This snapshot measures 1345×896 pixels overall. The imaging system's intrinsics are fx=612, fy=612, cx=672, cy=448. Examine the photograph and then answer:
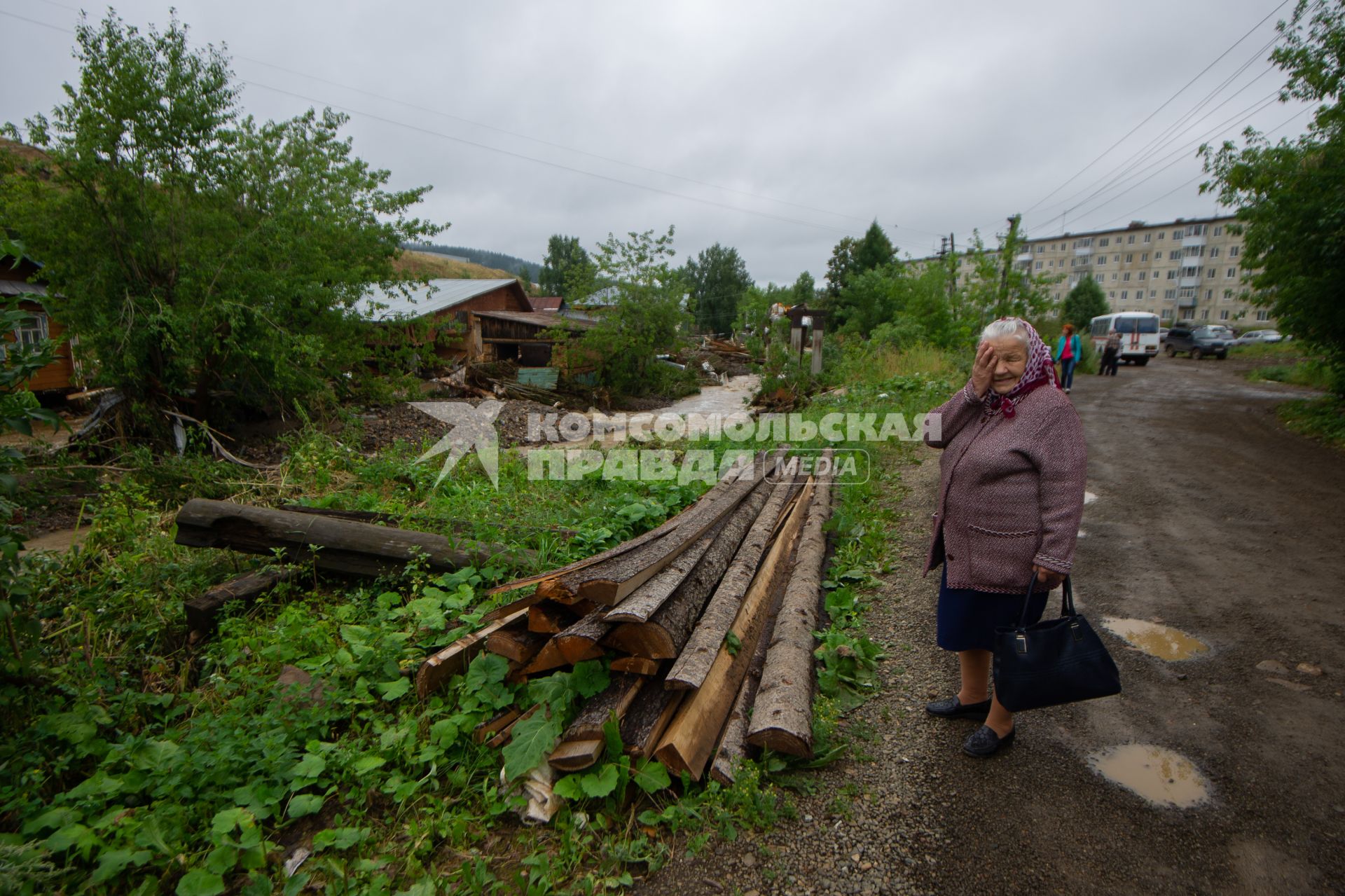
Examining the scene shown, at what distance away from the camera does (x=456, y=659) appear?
3.33 meters

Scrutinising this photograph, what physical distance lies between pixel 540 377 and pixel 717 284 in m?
45.0

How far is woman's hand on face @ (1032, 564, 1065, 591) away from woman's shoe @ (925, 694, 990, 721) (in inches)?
34.9

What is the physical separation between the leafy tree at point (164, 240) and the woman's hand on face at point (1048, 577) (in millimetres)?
9227

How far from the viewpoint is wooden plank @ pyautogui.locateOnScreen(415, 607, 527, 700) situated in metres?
3.26

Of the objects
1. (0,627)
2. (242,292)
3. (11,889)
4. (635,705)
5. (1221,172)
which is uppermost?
(1221,172)

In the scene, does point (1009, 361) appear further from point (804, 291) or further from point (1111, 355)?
point (804, 291)

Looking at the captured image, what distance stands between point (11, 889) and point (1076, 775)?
13.4 ft

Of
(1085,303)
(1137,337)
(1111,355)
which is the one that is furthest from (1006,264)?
(1085,303)

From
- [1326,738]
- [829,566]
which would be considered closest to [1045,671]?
[1326,738]

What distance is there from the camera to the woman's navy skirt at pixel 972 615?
2.62 meters

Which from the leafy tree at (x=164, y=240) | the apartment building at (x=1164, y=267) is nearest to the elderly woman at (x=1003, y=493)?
the leafy tree at (x=164, y=240)

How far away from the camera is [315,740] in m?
2.96

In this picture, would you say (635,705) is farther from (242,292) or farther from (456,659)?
(242,292)

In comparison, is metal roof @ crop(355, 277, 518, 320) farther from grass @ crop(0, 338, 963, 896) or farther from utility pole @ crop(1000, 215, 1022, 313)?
utility pole @ crop(1000, 215, 1022, 313)
